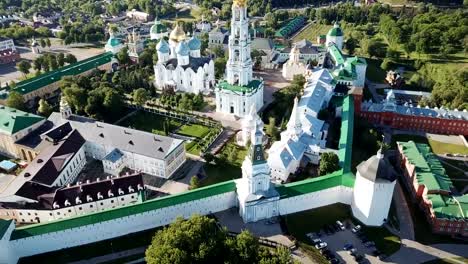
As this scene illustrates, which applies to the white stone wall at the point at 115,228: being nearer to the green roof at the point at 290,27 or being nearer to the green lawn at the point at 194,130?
the green lawn at the point at 194,130

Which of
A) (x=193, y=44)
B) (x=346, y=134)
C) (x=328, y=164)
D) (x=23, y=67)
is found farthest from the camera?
(x=23, y=67)

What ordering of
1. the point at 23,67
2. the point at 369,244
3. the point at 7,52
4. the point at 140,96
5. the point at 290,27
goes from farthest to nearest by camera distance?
→ the point at 290,27
the point at 7,52
the point at 23,67
the point at 140,96
the point at 369,244

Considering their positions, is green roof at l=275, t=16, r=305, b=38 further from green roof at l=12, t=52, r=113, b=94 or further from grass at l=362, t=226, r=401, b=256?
grass at l=362, t=226, r=401, b=256

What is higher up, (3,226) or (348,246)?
(3,226)

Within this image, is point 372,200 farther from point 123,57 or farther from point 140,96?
point 123,57

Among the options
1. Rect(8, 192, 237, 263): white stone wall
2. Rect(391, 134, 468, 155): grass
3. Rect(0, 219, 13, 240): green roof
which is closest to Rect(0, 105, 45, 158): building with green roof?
Rect(0, 219, 13, 240): green roof

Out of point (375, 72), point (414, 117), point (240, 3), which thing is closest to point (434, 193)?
point (414, 117)

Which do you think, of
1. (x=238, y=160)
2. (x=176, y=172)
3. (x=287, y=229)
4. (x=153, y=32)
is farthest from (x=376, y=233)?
(x=153, y=32)
